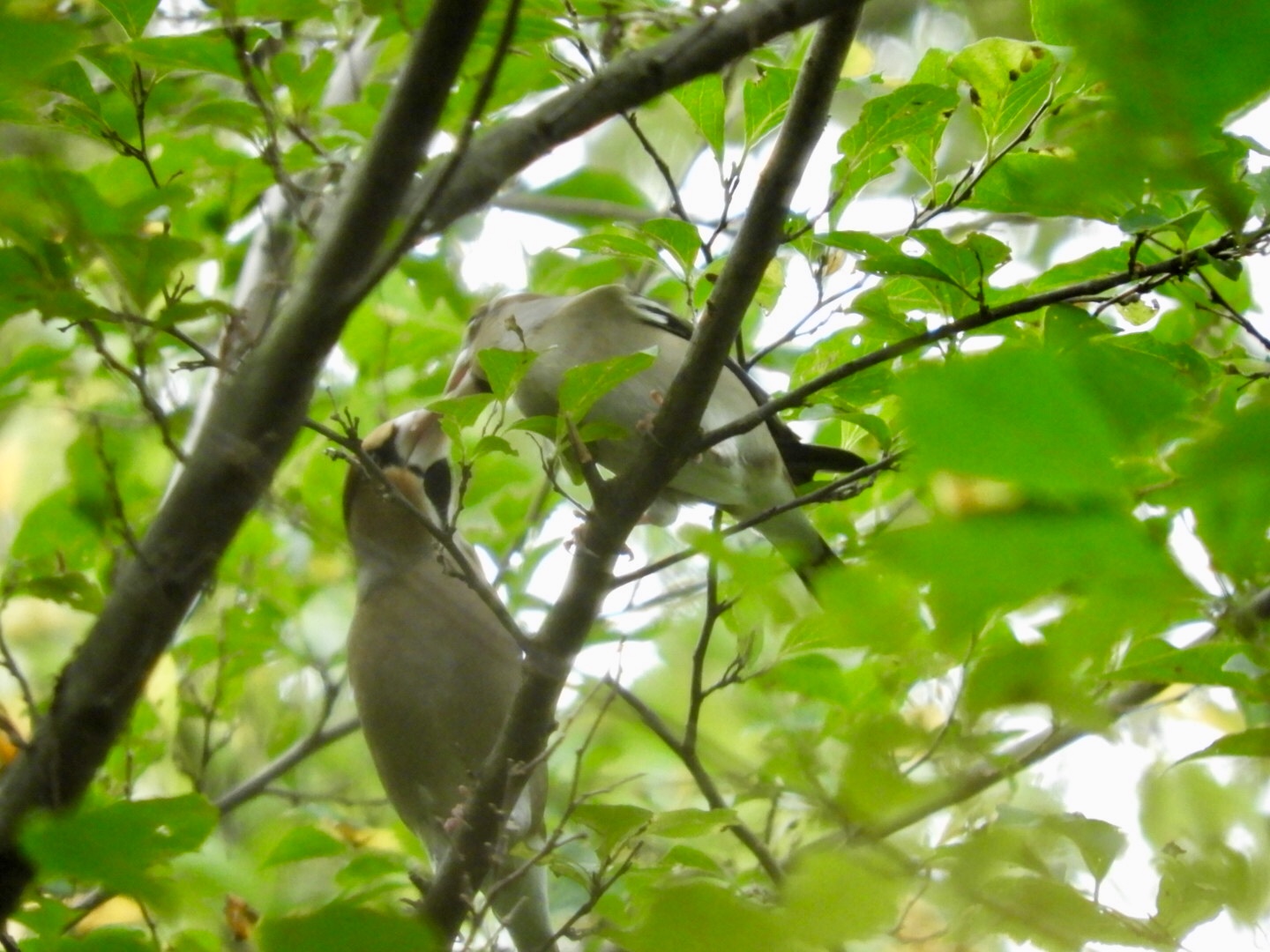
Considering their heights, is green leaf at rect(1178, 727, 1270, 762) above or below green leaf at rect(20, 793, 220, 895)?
below

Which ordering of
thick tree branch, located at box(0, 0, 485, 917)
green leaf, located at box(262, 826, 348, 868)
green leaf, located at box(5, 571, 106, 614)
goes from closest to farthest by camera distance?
thick tree branch, located at box(0, 0, 485, 917) → green leaf, located at box(262, 826, 348, 868) → green leaf, located at box(5, 571, 106, 614)

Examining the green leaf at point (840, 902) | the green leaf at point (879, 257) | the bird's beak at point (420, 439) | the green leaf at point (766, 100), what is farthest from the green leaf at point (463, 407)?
the bird's beak at point (420, 439)

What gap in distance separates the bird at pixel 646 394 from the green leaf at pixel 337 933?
2.64 m

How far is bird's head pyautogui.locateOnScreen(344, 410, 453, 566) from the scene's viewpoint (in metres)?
4.10

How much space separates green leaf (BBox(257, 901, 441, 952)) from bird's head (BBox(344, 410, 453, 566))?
9.56 ft

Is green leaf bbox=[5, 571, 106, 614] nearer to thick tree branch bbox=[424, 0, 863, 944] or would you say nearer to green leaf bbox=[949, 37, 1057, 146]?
thick tree branch bbox=[424, 0, 863, 944]

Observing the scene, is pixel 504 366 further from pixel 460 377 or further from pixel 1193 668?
pixel 460 377

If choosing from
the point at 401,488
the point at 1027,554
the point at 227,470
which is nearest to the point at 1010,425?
the point at 1027,554

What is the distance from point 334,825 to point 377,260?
2353mm

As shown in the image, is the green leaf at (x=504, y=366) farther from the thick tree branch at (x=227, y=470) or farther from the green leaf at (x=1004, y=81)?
the green leaf at (x=1004, y=81)

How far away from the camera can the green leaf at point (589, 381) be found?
195cm

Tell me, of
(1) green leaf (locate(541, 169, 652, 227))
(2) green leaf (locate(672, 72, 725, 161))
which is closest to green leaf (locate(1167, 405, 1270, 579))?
(2) green leaf (locate(672, 72, 725, 161))

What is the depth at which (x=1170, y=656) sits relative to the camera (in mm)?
1271

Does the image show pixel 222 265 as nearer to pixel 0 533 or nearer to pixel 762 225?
pixel 0 533
